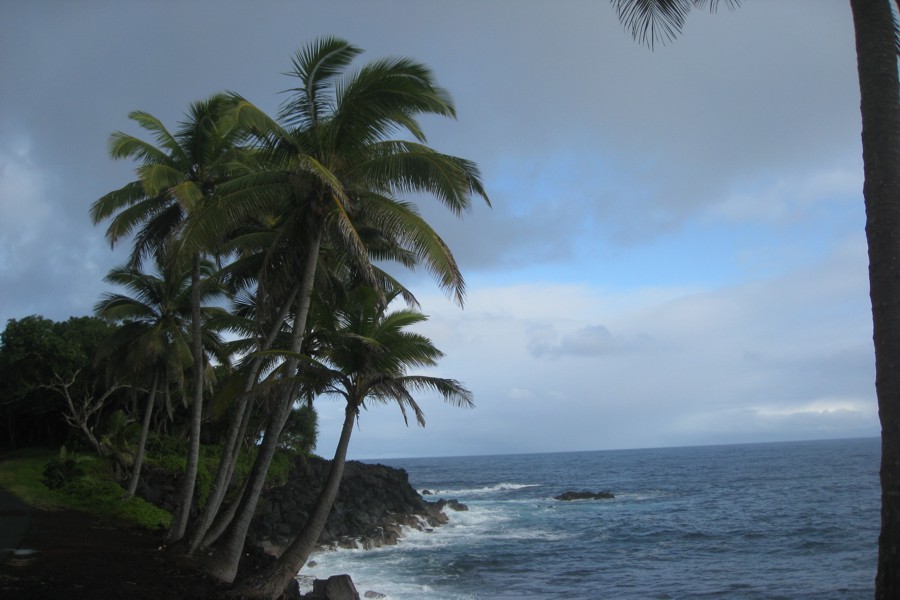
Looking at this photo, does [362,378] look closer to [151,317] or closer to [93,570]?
[93,570]

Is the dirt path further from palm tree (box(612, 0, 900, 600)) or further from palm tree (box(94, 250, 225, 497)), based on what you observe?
palm tree (box(612, 0, 900, 600))

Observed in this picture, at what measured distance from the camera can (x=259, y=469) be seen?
11320 mm

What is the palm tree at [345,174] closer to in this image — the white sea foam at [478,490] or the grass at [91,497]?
the grass at [91,497]

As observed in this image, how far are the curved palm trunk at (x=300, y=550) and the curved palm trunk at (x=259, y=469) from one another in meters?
0.81

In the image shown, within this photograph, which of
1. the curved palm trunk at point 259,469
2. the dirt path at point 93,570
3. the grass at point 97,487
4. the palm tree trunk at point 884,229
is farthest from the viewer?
the grass at point 97,487

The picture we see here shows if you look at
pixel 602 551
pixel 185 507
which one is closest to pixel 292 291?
pixel 185 507

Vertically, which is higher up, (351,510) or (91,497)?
(91,497)

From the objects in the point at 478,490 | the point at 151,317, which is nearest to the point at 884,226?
the point at 151,317

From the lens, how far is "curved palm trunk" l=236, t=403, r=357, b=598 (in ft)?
33.3

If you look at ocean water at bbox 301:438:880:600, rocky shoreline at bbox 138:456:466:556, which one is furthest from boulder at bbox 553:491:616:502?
rocky shoreline at bbox 138:456:466:556

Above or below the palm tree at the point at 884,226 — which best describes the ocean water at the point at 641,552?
below

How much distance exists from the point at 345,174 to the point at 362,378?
3466mm

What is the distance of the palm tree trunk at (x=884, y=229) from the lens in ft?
16.2

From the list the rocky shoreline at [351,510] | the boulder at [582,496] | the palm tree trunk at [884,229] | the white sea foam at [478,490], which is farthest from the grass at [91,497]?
the white sea foam at [478,490]
